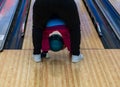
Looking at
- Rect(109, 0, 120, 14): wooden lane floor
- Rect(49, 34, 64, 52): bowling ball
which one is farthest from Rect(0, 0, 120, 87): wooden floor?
Rect(109, 0, 120, 14): wooden lane floor

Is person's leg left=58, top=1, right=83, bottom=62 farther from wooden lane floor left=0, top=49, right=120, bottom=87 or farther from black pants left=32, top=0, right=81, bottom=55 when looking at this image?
wooden lane floor left=0, top=49, right=120, bottom=87

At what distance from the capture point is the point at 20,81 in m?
2.38

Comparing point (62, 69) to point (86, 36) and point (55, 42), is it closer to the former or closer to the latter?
point (55, 42)

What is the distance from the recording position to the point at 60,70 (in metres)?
2.58

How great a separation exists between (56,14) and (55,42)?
0.27 m

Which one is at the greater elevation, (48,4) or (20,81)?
(48,4)

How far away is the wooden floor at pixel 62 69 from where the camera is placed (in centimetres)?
237

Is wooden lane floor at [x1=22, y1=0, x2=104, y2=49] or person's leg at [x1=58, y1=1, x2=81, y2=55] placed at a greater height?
person's leg at [x1=58, y1=1, x2=81, y2=55]

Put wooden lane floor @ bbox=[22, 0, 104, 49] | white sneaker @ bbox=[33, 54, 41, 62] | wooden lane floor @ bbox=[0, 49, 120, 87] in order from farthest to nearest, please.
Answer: wooden lane floor @ bbox=[22, 0, 104, 49]
white sneaker @ bbox=[33, 54, 41, 62]
wooden lane floor @ bbox=[0, 49, 120, 87]

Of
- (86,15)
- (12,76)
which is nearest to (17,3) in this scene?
(86,15)

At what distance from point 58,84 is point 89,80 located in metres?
0.28

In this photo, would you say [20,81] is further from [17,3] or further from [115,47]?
[17,3]

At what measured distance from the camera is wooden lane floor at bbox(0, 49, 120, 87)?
2.36 meters

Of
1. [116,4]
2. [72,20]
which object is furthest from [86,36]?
[116,4]
